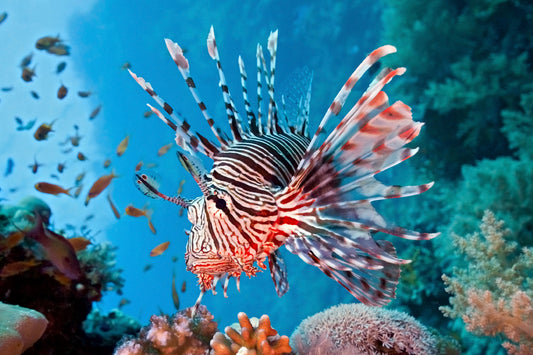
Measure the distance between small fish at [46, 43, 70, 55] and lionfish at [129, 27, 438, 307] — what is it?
5644 millimetres

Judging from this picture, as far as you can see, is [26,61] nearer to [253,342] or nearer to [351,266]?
[253,342]

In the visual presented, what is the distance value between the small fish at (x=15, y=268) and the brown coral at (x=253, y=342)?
291cm

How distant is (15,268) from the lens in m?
3.83

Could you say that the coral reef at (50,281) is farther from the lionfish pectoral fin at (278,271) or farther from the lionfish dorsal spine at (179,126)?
the lionfish pectoral fin at (278,271)

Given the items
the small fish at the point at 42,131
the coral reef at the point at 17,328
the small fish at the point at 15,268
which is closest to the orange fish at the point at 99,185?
the small fish at the point at 15,268

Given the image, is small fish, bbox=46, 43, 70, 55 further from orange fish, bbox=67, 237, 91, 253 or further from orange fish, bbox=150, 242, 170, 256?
orange fish, bbox=150, 242, 170, 256

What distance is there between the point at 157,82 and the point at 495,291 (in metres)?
29.5

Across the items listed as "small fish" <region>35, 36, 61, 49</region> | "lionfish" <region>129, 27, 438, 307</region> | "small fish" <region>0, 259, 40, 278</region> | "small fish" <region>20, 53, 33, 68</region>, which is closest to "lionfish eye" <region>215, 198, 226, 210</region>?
"lionfish" <region>129, 27, 438, 307</region>

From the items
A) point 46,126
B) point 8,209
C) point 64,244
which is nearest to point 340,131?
point 64,244

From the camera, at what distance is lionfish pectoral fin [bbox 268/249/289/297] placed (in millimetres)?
2027

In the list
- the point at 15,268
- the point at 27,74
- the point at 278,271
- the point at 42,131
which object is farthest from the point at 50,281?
the point at 27,74

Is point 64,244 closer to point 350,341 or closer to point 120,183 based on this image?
point 350,341

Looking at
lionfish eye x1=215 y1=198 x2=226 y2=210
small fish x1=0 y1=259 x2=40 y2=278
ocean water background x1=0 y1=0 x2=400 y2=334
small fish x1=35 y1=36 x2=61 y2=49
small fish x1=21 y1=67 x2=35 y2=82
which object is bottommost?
lionfish eye x1=215 y1=198 x2=226 y2=210

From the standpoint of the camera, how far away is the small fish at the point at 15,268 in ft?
12.4
